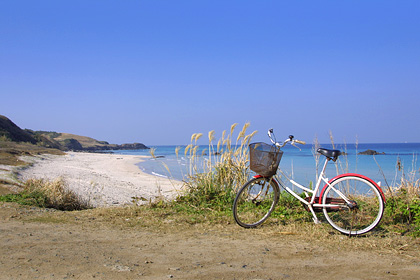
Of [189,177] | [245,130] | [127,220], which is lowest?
[127,220]

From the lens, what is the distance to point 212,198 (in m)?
6.71

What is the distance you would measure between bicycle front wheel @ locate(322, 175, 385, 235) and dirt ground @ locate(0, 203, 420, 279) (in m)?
0.31

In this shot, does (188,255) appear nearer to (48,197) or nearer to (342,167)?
(342,167)

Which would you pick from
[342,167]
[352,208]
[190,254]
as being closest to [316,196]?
[352,208]

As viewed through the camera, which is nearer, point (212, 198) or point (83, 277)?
point (83, 277)

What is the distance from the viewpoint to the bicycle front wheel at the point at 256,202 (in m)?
5.07

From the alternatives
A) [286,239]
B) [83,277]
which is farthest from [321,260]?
[83,277]

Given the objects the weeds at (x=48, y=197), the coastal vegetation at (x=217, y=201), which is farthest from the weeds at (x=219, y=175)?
the weeds at (x=48, y=197)

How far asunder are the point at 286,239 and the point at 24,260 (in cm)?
307

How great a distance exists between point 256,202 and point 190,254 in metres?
1.96

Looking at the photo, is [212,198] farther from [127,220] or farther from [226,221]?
[127,220]

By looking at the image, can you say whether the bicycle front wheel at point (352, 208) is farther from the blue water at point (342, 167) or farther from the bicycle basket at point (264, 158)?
the bicycle basket at point (264, 158)

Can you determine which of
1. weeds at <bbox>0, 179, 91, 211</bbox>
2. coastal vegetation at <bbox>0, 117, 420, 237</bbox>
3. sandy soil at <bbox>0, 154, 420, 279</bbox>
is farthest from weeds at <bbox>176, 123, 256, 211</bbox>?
weeds at <bbox>0, 179, 91, 211</bbox>

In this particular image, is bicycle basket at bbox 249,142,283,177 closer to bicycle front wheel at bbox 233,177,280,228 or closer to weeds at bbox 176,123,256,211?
bicycle front wheel at bbox 233,177,280,228
